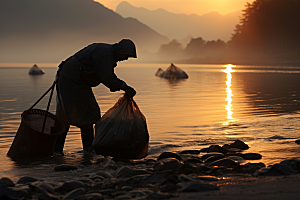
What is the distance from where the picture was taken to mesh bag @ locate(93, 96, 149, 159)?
507cm

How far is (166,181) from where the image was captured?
12.9 ft

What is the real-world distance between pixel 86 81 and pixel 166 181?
2.14 metres

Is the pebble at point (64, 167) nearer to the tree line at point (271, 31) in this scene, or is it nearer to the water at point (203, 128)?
the water at point (203, 128)

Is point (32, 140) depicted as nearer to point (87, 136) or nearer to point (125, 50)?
point (87, 136)

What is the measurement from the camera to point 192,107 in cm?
1120

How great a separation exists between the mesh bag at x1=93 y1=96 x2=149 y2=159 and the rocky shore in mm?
175

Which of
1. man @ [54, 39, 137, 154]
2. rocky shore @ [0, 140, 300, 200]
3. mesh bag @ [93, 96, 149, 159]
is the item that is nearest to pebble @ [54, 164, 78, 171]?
rocky shore @ [0, 140, 300, 200]

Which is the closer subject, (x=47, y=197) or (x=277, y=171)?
(x=47, y=197)

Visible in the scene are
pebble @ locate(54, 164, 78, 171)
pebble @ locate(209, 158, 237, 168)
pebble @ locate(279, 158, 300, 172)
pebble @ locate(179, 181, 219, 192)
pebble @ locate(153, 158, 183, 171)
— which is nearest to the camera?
pebble @ locate(179, 181, 219, 192)

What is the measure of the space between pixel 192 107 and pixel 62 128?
19.8 feet

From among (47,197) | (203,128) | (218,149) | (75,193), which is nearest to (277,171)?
(218,149)

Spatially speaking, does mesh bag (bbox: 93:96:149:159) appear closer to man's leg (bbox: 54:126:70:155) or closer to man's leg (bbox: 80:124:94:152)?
man's leg (bbox: 80:124:94:152)

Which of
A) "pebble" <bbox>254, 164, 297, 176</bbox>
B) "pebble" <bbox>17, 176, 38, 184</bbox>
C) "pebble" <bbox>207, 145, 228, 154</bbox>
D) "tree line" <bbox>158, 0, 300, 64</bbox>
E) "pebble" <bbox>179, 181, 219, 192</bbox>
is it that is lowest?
"pebble" <bbox>17, 176, 38, 184</bbox>

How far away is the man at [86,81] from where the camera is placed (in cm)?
514
